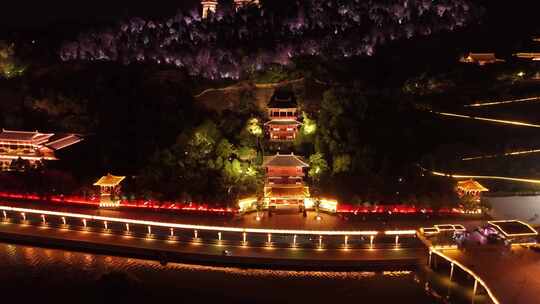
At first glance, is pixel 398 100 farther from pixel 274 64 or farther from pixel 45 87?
pixel 45 87

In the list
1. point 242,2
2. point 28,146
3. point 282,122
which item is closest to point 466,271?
point 282,122

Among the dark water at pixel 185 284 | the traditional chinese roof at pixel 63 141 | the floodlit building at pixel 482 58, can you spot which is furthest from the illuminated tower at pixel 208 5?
the dark water at pixel 185 284

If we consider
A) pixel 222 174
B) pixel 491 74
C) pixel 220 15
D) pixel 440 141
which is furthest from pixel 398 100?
pixel 220 15

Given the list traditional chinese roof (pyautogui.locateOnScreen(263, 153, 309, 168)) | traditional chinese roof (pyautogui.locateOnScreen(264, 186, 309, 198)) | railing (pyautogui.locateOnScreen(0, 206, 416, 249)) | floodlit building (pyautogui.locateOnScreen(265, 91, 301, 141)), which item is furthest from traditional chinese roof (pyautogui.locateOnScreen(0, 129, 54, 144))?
traditional chinese roof (pyautogui.locateOnScreen(264, 186, 309, 198))

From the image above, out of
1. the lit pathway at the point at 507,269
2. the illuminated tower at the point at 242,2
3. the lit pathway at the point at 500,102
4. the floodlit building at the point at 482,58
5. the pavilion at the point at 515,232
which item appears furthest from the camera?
the illuminated tower at the point at 242,2

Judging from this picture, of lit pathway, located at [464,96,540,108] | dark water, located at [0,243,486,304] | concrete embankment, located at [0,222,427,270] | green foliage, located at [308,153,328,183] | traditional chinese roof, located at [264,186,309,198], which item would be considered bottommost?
dark water, located at [0,243,486,304]

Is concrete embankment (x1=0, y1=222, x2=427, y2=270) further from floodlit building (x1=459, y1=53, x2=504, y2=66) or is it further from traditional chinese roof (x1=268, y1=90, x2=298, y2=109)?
floodlit building (x1=459, y1=53, x2=504, y2=66)

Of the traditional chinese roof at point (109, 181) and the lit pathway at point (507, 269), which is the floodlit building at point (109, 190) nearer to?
the traditional chinese roof at point (109, 181)
